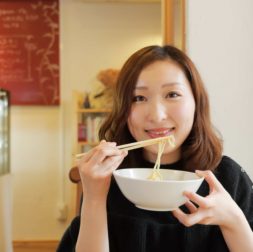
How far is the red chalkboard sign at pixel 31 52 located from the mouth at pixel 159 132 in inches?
94.1

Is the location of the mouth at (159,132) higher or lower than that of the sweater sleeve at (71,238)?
higher

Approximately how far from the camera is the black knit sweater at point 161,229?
0.86 meters

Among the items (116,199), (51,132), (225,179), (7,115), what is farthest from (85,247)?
(51,132)

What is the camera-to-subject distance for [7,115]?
282 centimetres

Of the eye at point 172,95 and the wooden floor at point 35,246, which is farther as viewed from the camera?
the wooden floor at point 35,246

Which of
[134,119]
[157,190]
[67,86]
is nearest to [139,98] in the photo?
[134,119]

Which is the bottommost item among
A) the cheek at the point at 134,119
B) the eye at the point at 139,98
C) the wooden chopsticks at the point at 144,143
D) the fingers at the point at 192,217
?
the fingers at the point at 192,217

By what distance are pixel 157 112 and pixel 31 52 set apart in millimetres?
2545

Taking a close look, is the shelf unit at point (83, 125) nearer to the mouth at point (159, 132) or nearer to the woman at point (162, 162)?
the woman at point (162, 162)

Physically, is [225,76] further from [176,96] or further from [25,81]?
[25,81]

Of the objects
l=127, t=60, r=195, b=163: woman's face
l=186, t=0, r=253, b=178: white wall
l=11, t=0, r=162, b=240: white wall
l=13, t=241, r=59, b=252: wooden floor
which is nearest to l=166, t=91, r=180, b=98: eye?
l=127, t=60, r=195, b=163: woman's face

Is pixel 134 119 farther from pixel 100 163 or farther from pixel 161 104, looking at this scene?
pixel 100 163

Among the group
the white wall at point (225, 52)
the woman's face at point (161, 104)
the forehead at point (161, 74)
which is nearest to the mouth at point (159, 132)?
the woman's face at point (161, 104)

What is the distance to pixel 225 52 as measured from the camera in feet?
3.74
